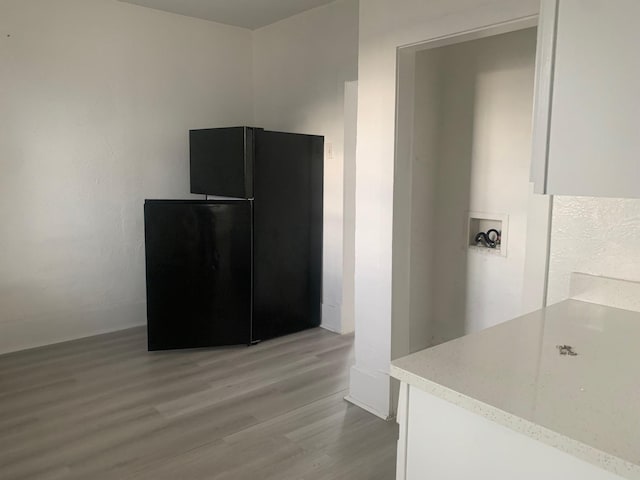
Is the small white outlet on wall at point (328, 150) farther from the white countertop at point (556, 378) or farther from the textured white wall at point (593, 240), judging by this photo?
the white countertop at point (556, 378)

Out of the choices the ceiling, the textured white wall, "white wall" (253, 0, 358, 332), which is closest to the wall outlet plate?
the textured white wall

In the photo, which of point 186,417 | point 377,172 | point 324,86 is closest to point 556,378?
point 377,172

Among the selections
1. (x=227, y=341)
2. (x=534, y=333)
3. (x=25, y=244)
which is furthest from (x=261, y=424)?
(x=25, y=244)

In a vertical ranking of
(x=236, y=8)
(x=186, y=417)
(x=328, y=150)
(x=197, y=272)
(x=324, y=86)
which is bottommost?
(x=186, y=417)

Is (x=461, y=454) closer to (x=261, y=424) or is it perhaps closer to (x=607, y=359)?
(x=607, y=359)

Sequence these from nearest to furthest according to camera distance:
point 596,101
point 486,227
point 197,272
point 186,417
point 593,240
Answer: point 596,101, point 593,240, point 186,417, point 486,227, point 197,272

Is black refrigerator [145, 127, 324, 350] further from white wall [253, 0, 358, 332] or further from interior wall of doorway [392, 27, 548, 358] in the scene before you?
interior wall of doorway [392, 27, 548, 358]

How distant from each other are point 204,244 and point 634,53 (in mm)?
2996

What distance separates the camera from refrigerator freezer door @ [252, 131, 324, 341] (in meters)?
3.77

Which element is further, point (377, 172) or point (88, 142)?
point (88, 142)

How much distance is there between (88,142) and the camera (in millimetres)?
3834

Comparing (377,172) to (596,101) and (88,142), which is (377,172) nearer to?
(596,101)

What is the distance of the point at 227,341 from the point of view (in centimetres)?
374

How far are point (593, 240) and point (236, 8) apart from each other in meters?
3.29
